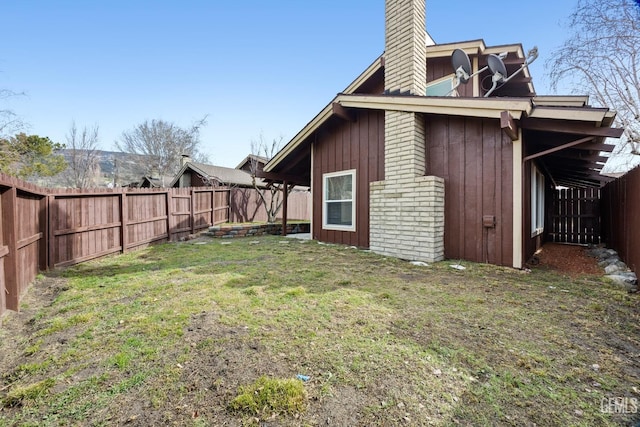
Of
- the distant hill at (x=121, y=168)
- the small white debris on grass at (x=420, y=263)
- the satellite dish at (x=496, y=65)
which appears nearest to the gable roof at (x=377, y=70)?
the satellite dish at (x=496, y=65)

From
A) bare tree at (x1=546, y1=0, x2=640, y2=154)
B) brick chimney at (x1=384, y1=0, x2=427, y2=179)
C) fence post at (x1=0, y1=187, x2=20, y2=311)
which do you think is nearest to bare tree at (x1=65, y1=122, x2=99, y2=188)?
fence post at (x1=0, y1=187, x2=20, y2=311)

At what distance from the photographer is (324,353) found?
2145 millimetres

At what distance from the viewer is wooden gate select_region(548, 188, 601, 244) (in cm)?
877

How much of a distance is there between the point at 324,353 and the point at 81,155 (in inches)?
1207

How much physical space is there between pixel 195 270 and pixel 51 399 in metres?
3.16

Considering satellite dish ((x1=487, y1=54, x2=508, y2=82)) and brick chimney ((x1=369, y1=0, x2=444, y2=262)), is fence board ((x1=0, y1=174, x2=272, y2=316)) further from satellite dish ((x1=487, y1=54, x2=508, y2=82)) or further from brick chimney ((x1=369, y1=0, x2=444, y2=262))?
satellite dish ((x1=487, y1=54, x2=508, y2=82))

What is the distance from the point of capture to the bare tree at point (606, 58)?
346 inches

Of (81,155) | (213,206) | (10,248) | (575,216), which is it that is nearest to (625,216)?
(575,216)

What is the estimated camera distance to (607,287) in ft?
12.7

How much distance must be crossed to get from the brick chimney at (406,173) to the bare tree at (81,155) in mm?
27663

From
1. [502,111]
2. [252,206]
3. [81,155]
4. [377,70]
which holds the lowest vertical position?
[252,206]

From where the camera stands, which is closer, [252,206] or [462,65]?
[462,65]

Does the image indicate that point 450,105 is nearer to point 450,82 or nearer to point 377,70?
point 450,82

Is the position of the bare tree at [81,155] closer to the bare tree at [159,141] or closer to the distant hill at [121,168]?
the distant hill at [121,168]
